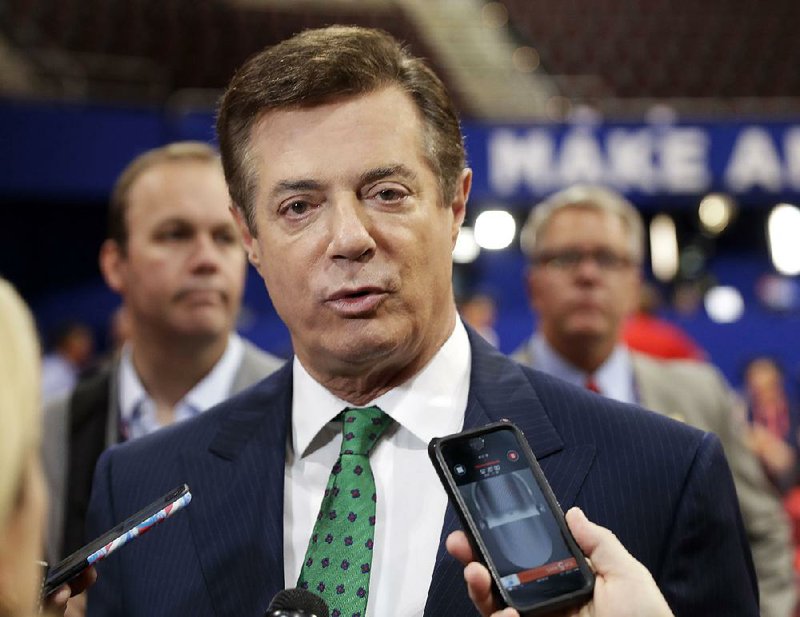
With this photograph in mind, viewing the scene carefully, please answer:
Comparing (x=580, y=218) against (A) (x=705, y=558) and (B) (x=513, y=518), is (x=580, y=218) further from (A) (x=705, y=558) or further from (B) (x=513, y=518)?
(B) (x=513, y=518)

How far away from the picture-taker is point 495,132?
8617mm

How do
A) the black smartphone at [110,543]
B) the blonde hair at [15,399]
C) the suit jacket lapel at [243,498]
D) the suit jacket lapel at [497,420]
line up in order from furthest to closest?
the suit jacket lapel at [243,498] < the suit jacket lapel at [497,420] < the black smartphone at [110,543] < the blonde hair at [15,399]

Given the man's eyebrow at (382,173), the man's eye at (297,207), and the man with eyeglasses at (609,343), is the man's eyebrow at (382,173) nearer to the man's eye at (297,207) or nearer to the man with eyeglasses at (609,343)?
the man's eye at (297,207)

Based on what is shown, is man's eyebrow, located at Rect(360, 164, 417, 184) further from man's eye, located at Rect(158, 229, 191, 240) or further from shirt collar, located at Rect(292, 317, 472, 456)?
man's eye, located at Rect(158, 229, 191, 240)

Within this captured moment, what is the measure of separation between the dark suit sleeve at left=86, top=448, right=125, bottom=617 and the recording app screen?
73cm

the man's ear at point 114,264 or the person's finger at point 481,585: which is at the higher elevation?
the man's ear at point 114,264

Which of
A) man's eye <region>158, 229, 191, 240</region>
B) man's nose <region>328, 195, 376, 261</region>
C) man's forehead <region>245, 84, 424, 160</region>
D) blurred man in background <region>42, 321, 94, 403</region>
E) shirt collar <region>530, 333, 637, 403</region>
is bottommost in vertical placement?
shirt collar <region>530, 333, 637, 403</region>

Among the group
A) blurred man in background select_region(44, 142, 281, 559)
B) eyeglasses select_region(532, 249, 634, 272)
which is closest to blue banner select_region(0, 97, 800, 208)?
eyeglasses select_region(532, 249, 634, 272)

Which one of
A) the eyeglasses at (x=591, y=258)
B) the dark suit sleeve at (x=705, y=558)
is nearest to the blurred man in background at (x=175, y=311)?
the eyeglasses at (x=591, y=258)

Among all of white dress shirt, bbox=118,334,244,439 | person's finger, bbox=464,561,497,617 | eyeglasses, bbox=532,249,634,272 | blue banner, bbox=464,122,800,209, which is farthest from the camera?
blue banner, bbox=464,122,800,209

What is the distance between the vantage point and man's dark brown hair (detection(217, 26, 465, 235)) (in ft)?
5.34

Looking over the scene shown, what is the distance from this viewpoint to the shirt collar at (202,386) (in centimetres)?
272

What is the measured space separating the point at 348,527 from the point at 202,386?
1296mm

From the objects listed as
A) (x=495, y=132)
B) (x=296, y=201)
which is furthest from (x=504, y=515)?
(x=495, y=132)
